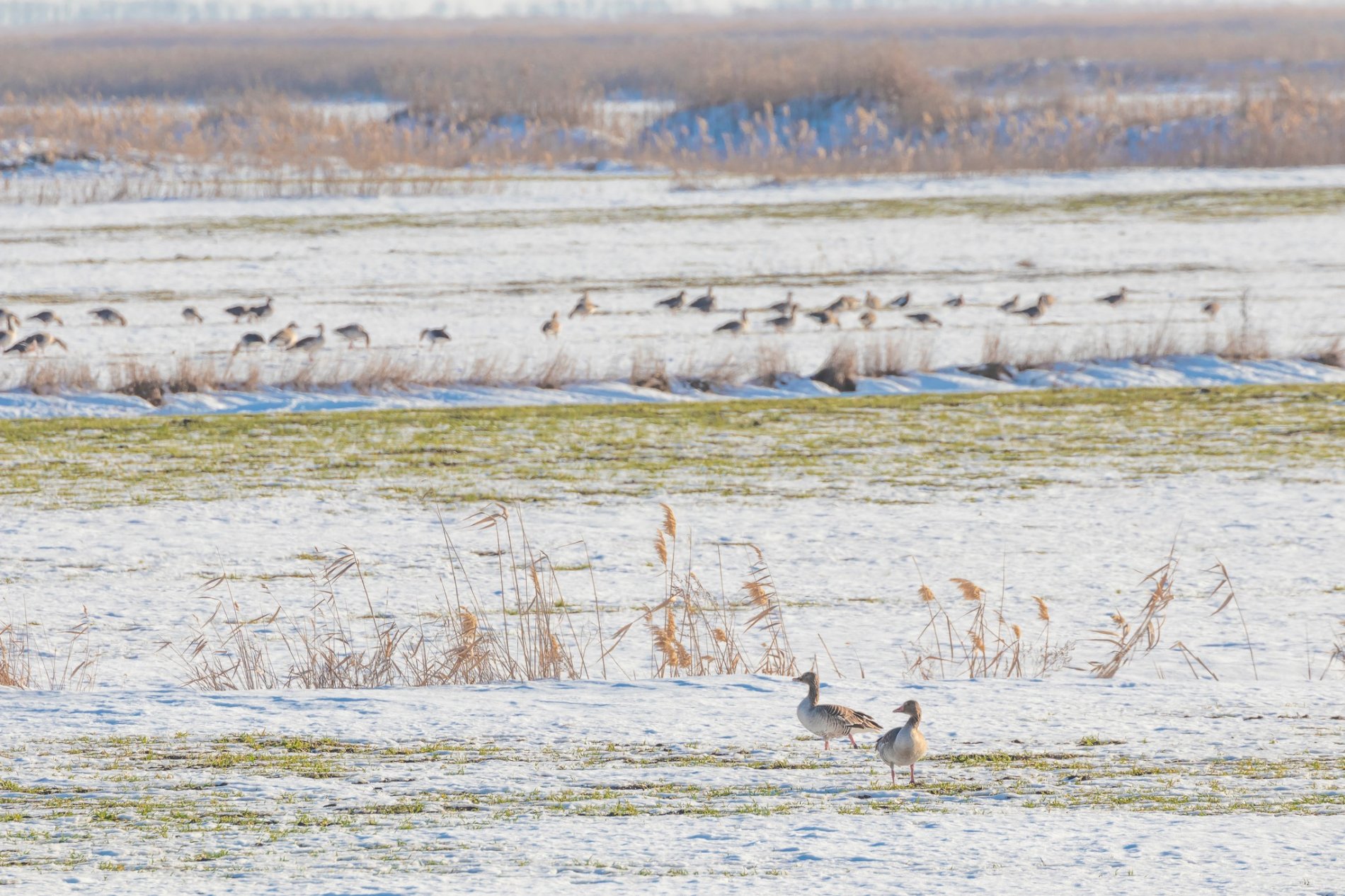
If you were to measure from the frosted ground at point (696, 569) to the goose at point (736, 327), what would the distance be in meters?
0.32

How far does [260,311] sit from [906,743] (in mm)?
17972

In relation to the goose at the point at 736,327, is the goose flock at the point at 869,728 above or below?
above

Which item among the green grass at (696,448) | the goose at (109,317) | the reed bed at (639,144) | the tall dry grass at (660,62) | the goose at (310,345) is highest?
the tall dry grass at (660,62)

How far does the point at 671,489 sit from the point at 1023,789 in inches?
328

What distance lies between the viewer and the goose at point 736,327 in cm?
2273

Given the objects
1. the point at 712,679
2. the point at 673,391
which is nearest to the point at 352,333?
the point at 673,391

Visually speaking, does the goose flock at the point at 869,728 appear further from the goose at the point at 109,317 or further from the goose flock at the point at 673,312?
the goose at the point at 109,317

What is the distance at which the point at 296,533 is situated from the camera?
13.5 meters

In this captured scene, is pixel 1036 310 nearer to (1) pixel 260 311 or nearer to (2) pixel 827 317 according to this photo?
(2) pixel 827 317

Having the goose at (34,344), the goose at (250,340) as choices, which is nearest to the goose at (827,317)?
the goose at (250,340)

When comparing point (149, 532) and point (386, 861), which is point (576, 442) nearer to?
point (149, 532)

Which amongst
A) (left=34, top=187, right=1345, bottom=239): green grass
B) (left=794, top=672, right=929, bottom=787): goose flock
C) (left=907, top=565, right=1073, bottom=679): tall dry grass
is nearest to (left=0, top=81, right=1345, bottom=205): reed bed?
(left=34, top=187, right=1345, bottom=239): green grass

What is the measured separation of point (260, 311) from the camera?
76.4 feet

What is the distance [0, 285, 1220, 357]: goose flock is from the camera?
21203 millimetres
